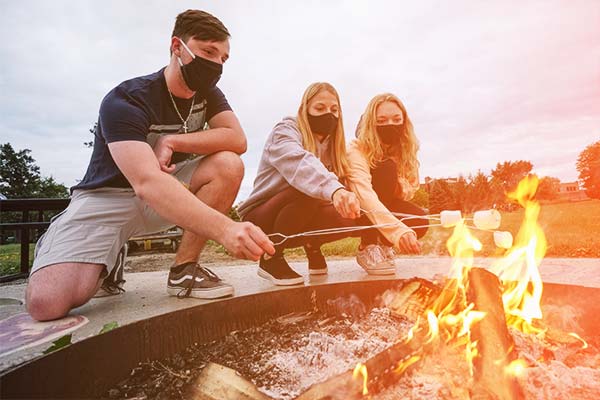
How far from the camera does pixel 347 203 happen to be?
7.51ft

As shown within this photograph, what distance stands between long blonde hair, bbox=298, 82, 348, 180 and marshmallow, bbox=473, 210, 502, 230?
1360 mm

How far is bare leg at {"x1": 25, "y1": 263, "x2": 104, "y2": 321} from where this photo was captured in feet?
6.69

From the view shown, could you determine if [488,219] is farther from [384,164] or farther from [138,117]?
[138,117]

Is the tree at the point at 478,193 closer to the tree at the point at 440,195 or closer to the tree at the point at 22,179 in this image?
the tree at the point at 440,195

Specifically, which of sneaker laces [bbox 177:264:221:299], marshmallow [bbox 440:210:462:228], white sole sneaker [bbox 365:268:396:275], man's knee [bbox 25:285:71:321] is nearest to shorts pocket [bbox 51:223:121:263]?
man's knee [bbox 25:285:71:321]

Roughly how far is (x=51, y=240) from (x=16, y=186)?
100 ft

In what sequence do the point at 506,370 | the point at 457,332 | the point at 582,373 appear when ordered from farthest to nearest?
1. the point at 457,332
2. the point at 582,373
3. the point at 506,370

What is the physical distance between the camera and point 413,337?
1.32 meters

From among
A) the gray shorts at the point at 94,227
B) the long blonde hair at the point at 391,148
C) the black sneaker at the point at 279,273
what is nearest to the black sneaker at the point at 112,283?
the gray shorts at the point at 94,227

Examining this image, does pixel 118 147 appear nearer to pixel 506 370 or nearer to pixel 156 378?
pixel 156 378

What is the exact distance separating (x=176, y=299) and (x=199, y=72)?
61.2 inches

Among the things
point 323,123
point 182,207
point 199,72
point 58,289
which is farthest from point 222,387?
point 323,123

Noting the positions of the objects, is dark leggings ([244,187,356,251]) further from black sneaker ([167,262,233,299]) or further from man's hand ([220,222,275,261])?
man's hand ([220,222,275,261])

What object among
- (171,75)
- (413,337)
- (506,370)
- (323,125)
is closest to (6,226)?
(171,75)
